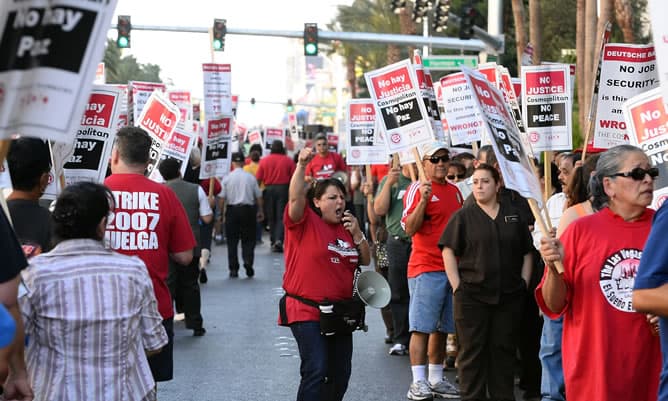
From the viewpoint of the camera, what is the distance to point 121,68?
67.2 meters

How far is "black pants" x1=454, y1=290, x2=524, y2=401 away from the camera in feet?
27.8

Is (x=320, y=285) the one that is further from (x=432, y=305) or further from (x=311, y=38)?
(x=311, y=38)

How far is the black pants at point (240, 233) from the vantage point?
19.6 meters

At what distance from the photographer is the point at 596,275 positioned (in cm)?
551

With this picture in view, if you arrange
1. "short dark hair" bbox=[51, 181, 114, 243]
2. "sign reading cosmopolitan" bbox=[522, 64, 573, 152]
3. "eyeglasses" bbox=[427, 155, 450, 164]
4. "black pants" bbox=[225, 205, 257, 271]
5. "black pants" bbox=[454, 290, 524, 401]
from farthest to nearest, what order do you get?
1. "black pants" bbox=[225, 205, 257, 271]
2. "sign reading cosmopolitan" bbox=[522, 64, 573, 152]
3. "eyeglasses" bbox=[427, 155, 450, 164]
4. "black pants" bbox=[454, 290, 524, 401]
5. "short dark hair" bbox=[51, 181, 114, 243]

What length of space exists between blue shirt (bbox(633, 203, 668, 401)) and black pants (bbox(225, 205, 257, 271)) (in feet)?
Result: 50.1

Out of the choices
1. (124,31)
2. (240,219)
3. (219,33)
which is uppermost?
(124,31)

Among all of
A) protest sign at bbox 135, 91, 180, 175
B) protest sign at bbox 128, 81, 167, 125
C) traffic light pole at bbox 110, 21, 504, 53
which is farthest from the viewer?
traffic light pole at bbox 110, 21, 504, 53

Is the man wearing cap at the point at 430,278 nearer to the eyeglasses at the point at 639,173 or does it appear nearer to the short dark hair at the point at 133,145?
the short dark hair at the point at 133,145

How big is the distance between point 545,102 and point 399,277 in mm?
2181

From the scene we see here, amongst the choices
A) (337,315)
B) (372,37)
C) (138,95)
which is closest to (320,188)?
(337,315)

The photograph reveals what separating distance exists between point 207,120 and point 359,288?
827 cm

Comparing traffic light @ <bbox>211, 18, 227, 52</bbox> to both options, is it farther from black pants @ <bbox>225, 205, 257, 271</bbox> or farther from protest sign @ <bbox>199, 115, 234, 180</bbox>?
protest sign @ <bbox>199, 115, 234, 180</bbox>

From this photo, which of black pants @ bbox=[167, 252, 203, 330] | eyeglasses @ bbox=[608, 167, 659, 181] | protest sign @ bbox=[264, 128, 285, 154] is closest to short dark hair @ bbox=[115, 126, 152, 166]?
eyeglasses @ bbox=[608, 167, 659, 181]
